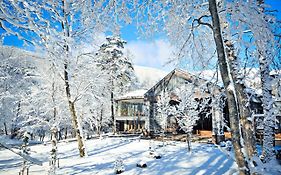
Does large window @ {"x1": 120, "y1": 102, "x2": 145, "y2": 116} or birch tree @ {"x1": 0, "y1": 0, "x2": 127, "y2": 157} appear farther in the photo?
large window @ {"x1": 120, "y1": 102, "x2": 145, "y2": 116}

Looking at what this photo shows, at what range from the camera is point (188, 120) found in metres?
18.3

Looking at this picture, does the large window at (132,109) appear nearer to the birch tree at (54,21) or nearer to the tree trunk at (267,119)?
the tree trunk at (267,119)

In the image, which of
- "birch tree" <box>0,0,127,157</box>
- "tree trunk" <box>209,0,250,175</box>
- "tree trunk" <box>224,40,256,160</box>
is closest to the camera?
"birch tree" <box>0,0,127,157</box>

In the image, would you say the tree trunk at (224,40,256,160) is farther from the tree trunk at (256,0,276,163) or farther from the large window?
the large window

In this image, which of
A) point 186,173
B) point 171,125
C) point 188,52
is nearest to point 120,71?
point 171,125

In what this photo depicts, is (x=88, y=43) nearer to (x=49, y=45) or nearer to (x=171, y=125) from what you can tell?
(x=49, y=45)

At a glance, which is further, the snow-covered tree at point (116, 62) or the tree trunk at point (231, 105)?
the snow-covered tree at point (116, 62)

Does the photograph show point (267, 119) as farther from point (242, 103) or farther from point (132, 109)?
point (132, 109)

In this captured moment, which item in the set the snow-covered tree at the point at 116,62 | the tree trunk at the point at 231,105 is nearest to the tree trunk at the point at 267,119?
the tree trunk at the point at 231,105

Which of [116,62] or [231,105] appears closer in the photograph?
[231,105]

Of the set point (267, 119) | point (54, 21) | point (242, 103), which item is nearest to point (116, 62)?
point (267, 119)

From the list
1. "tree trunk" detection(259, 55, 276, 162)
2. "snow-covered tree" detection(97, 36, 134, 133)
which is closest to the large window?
"snow-covered tree" detection(97, 36, 134, 133)

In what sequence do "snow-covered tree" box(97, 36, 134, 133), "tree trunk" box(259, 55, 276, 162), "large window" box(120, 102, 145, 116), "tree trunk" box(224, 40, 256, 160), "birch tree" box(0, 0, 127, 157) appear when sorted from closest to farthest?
"birch tree" box(0, 0, 127, 157)
"tree trunk" box(224, 40, 256, 160)
"tree trunk" box(259, 55, 276, 162)
"snow-covered tree" box(97, 36, 134, 133)
"large window" box(120, 102, 145, 116)

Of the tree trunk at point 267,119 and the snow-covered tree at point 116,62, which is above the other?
the snow-covered tree at point 116,62
